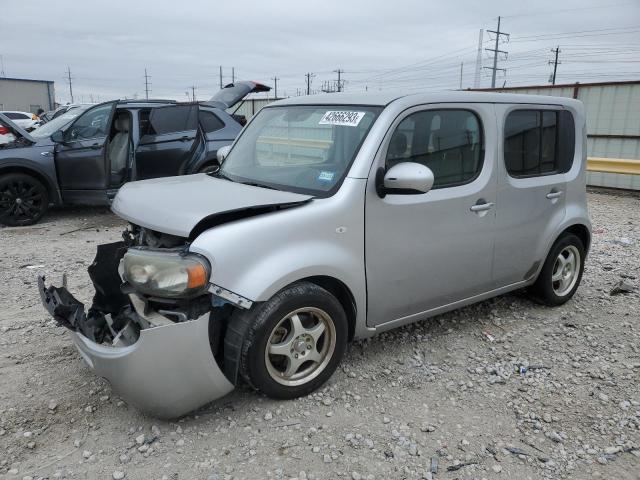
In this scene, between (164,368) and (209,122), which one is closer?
(164,368)

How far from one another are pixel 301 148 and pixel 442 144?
0.96 m

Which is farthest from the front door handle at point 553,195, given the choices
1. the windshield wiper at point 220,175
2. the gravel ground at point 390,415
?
the windshield wiper at point 220,175

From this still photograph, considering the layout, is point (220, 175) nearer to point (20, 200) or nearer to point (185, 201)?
point (185, 201)

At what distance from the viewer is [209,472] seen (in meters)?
2.55

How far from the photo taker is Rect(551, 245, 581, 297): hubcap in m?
4.66

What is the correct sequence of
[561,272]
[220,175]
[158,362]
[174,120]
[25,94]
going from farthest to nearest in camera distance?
[25,94]
[174,120]
[561,272]
[220,175]
[158,362]

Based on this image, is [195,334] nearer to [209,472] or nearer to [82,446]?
[209,472]

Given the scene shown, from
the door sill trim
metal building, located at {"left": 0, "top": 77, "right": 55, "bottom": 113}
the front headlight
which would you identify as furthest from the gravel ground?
metal building, located at {"left": 0, "top": 77, "right": 55, "bottom": 113}

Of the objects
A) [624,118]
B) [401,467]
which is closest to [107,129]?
[401,467]

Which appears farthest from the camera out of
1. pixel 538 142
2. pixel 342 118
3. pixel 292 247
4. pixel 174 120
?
pixel 174 120

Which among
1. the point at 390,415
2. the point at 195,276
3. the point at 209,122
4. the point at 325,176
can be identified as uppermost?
the point at 209,122

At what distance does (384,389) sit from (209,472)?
48.8 inches

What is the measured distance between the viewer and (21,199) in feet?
24.7

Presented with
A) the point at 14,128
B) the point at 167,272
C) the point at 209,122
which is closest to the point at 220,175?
the point at 167,272
